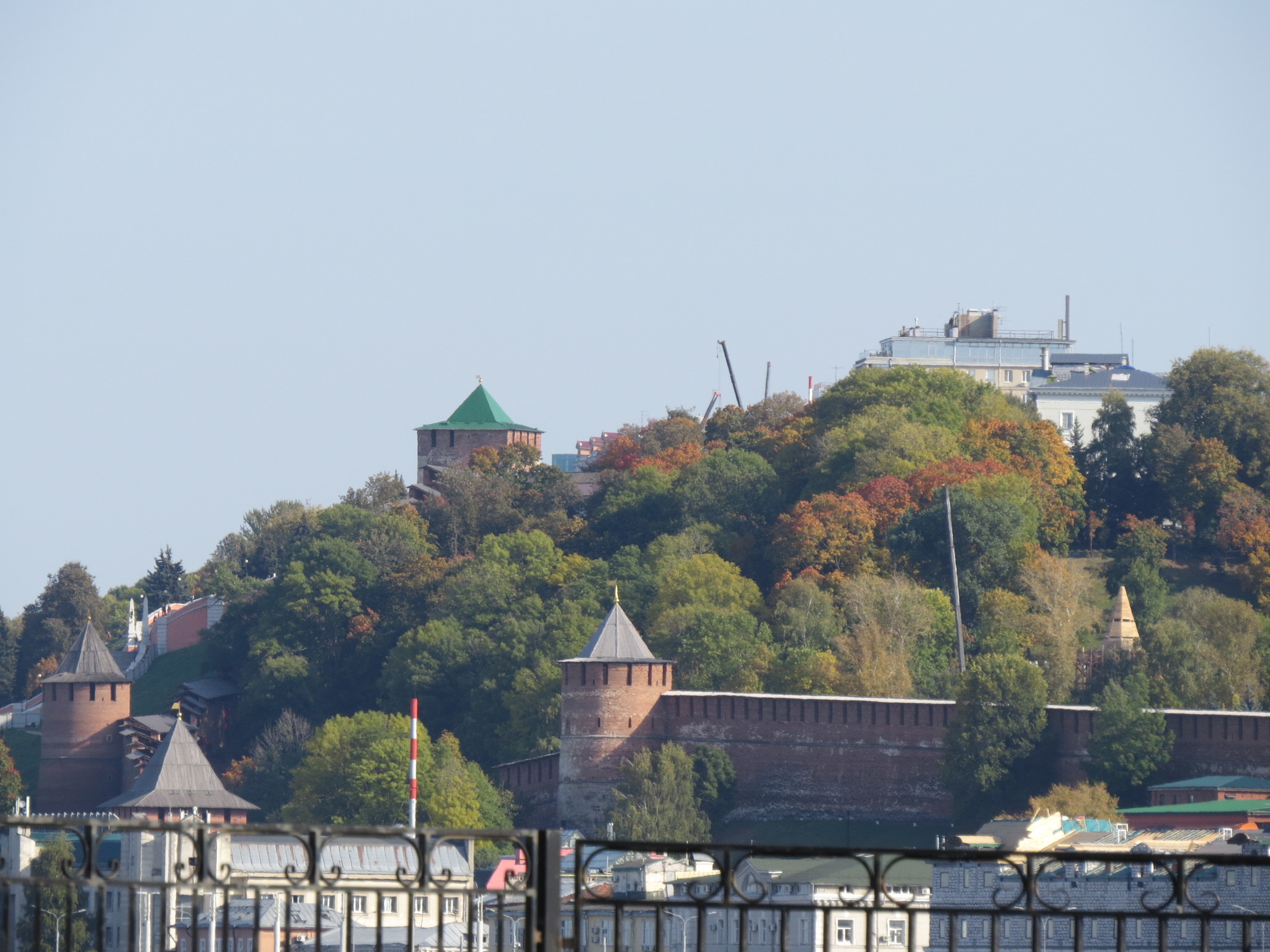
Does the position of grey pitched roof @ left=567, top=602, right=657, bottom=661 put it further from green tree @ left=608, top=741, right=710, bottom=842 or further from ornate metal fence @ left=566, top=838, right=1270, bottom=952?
ornate metal fence @ left=566, top=838, right=1270, bottom=952

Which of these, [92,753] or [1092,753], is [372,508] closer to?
[92,753]

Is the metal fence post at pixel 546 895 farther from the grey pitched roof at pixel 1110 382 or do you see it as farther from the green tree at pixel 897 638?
the grey pitched roof at pixel 1110 382

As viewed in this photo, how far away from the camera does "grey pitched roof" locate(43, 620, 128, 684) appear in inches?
2729

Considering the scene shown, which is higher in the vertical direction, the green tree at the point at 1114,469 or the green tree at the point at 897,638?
the green tree at the point at 1114,469

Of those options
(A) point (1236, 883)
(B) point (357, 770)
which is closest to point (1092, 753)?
(A) point (1236, 883)

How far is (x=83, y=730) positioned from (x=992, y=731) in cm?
2836

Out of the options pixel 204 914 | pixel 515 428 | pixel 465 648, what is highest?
pixel 515 428

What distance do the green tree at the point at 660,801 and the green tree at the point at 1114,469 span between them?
16.1 m

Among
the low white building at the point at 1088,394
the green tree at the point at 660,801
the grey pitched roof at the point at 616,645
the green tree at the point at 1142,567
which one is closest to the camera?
the green tree at the point at 660,801

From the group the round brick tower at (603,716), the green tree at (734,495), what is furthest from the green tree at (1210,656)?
the green tree at (734,495)

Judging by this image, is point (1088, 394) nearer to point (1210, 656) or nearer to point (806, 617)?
point (806, 617)

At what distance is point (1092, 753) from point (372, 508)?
31.5m

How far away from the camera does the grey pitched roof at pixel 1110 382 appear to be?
8100 cm

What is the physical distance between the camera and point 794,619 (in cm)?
5731
